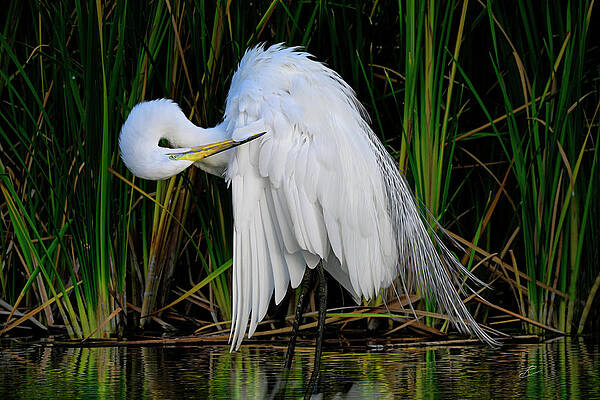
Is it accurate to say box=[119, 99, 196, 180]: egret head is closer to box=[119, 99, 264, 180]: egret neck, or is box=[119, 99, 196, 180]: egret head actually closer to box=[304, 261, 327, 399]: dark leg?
box=[119, 99, 264, 180]: egret neck

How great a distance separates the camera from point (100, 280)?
171 inches

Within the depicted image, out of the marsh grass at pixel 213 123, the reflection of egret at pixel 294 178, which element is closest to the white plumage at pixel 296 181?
the reflection of egret at pixel 294 178

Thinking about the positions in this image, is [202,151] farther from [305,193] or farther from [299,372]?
[299,372]

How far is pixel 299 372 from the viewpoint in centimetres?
378

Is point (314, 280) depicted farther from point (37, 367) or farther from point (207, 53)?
point (37, 367)

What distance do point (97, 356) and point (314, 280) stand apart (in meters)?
1.46

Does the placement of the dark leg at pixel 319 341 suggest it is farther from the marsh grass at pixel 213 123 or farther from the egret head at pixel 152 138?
the egret head at pixel 152 138

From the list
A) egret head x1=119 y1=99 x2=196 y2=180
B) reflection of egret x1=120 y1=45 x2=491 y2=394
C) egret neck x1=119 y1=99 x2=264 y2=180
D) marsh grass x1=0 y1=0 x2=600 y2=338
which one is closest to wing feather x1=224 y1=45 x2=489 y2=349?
reflection of egret x1=120 y1=45 x2=491 y2=394

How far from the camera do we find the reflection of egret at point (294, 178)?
3750 millimetres

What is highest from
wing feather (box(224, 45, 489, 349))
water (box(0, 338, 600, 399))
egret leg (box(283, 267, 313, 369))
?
wing feather (box(224, 45, 489, 349))

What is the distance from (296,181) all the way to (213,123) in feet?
3.35

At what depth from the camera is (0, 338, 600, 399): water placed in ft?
10.5

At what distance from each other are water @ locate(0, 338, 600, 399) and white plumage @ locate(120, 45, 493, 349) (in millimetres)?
200

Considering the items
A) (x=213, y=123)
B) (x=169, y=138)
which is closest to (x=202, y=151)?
(x=169, y=138)
